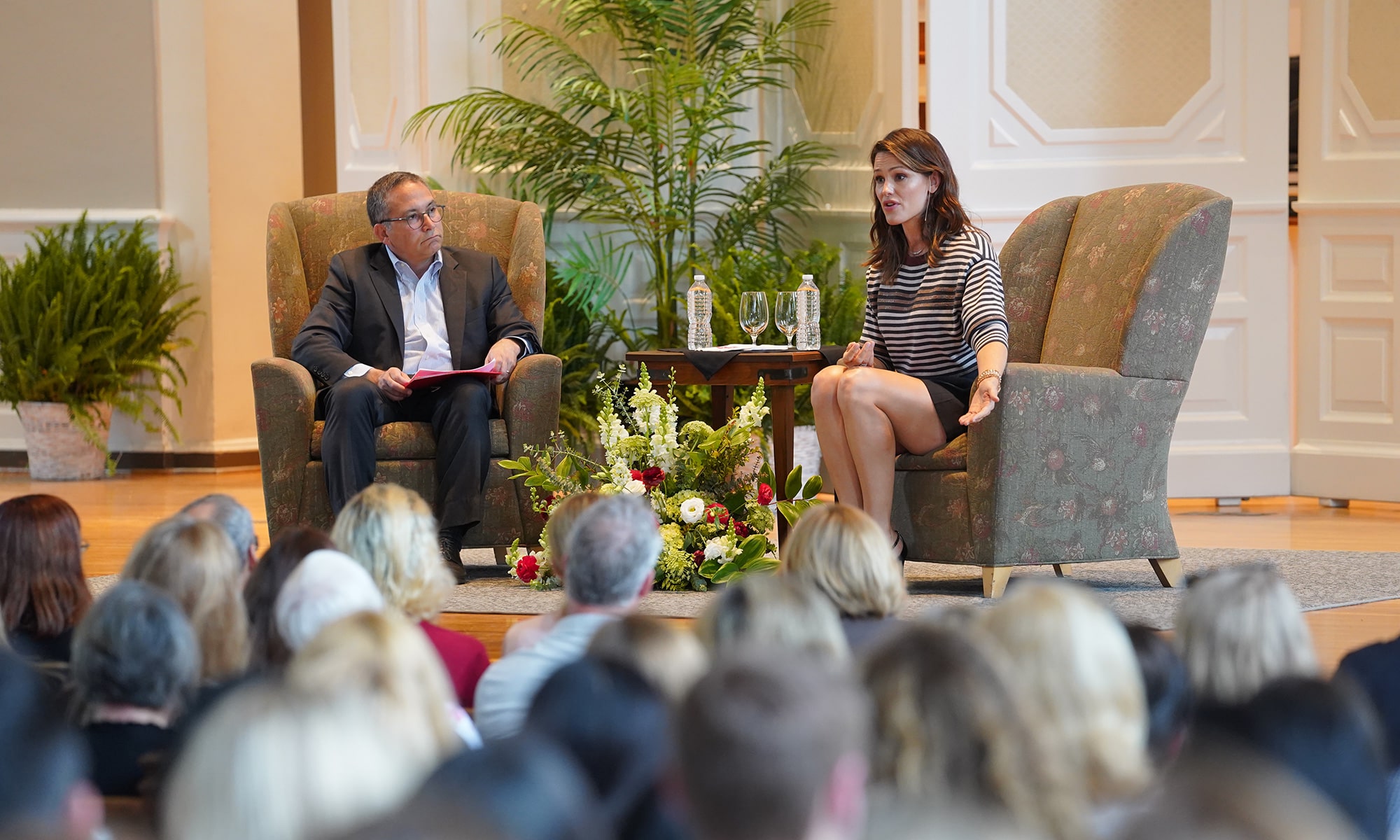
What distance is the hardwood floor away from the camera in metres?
3.04

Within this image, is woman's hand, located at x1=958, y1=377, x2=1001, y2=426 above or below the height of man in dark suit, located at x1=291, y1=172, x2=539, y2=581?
below

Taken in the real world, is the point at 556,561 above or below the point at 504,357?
below

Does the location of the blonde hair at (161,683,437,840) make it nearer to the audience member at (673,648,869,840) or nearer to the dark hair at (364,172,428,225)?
the audience member at (673,648,869,840)

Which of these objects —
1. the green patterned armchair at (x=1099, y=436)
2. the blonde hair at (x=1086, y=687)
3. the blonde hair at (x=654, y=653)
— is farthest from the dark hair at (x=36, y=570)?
the green patterned armchair at (x=1099, y=436)

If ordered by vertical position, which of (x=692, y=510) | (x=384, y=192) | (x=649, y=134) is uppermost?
(x=649, y=134)

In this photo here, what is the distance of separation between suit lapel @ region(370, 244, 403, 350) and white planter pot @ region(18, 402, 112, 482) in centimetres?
249

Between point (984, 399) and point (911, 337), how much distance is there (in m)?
0.38

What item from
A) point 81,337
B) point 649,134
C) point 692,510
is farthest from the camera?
point 81,337

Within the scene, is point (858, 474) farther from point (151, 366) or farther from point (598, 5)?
point (151, 366)

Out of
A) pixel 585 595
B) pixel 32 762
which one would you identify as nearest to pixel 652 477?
pixel 585 595

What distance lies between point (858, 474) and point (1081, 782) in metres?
2.27

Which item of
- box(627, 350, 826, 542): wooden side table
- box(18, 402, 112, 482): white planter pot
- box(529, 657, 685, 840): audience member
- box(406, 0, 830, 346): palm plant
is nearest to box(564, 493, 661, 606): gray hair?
box(529, 657, 685, 840): audience member

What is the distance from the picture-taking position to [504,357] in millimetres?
3836

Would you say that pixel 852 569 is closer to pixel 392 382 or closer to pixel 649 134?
pixel 392 382
